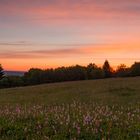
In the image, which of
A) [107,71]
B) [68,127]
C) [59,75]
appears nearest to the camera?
[68,127]

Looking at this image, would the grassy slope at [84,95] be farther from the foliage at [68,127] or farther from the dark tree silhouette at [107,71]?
the dark tree silhouette at [107,71]

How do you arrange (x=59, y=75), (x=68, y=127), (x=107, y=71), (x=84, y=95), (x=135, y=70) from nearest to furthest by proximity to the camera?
1. (x=68, y=127)
2. (x=84, y=95)
3. (x=135, y=70)
4. (x=59, y=75)
5. (x=107, y=71)

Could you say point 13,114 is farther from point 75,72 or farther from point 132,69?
point 75,72

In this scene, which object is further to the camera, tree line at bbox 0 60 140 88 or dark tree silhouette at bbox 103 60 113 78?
dark tree silhouette at bbox 103 60 113 78

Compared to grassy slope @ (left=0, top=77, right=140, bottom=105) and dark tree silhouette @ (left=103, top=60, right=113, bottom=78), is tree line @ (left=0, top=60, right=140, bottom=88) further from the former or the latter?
grassy slope @ (left=0, top=77, right=140, bottom=105)

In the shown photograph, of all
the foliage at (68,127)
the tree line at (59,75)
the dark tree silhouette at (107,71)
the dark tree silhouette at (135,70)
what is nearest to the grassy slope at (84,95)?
the foliage at (68,127)

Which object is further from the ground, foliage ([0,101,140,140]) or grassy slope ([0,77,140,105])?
grassy slope ([0,77,140,105])

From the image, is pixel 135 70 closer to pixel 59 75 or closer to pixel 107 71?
pixel 59 75

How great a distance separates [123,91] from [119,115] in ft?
74.9

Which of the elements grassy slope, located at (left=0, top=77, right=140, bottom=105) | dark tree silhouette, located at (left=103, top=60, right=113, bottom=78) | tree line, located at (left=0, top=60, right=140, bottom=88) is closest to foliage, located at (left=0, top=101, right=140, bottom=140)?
grassy slope, located at (left=0, top=77, right=140, bottom=105)

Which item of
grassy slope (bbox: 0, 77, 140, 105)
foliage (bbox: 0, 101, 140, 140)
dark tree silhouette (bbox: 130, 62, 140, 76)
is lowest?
foliage (bbox: 0, 101, 140, 140)

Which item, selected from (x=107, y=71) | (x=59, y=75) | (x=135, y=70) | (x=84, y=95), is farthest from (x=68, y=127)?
(x=107, y=71)

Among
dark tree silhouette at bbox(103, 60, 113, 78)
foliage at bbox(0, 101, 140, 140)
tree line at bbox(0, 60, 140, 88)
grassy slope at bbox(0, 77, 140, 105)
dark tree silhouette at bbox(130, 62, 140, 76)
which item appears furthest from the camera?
dark tree silhouette at bbox(103, 60, 113, 78)

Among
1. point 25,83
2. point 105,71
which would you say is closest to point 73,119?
point 25,83
